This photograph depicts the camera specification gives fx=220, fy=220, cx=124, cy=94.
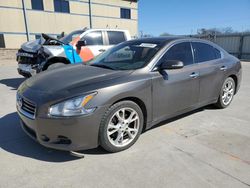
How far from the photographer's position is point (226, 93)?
4.86 m

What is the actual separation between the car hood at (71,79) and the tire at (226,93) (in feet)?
8.40

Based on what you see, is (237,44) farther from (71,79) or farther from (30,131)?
(30,131)

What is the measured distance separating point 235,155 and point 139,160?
130 centimetres

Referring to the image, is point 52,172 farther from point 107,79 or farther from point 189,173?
point 189,173

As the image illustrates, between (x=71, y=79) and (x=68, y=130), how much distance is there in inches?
31.5

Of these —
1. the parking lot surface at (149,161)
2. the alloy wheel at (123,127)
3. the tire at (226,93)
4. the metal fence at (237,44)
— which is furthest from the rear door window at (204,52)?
the metal fence at (237,44)

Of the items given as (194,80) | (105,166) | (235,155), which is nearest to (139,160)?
(105,166)

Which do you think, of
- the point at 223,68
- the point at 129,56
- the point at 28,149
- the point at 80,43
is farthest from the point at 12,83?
the point at 223,68

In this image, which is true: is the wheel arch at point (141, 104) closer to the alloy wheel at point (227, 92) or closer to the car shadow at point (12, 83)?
the alloy wheel at point (227, 92)

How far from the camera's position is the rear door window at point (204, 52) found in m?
4.10

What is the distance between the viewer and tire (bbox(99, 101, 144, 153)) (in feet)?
9.27

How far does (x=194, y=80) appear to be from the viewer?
386 cm

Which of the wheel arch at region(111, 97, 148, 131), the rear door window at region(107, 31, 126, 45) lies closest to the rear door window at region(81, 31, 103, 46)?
the rear door window at region(107, 31, 126, 45)

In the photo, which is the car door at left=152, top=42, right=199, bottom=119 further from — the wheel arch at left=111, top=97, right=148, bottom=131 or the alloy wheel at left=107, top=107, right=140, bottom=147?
the alloy wheel at left=107, top=107, right=140, bottom=147
